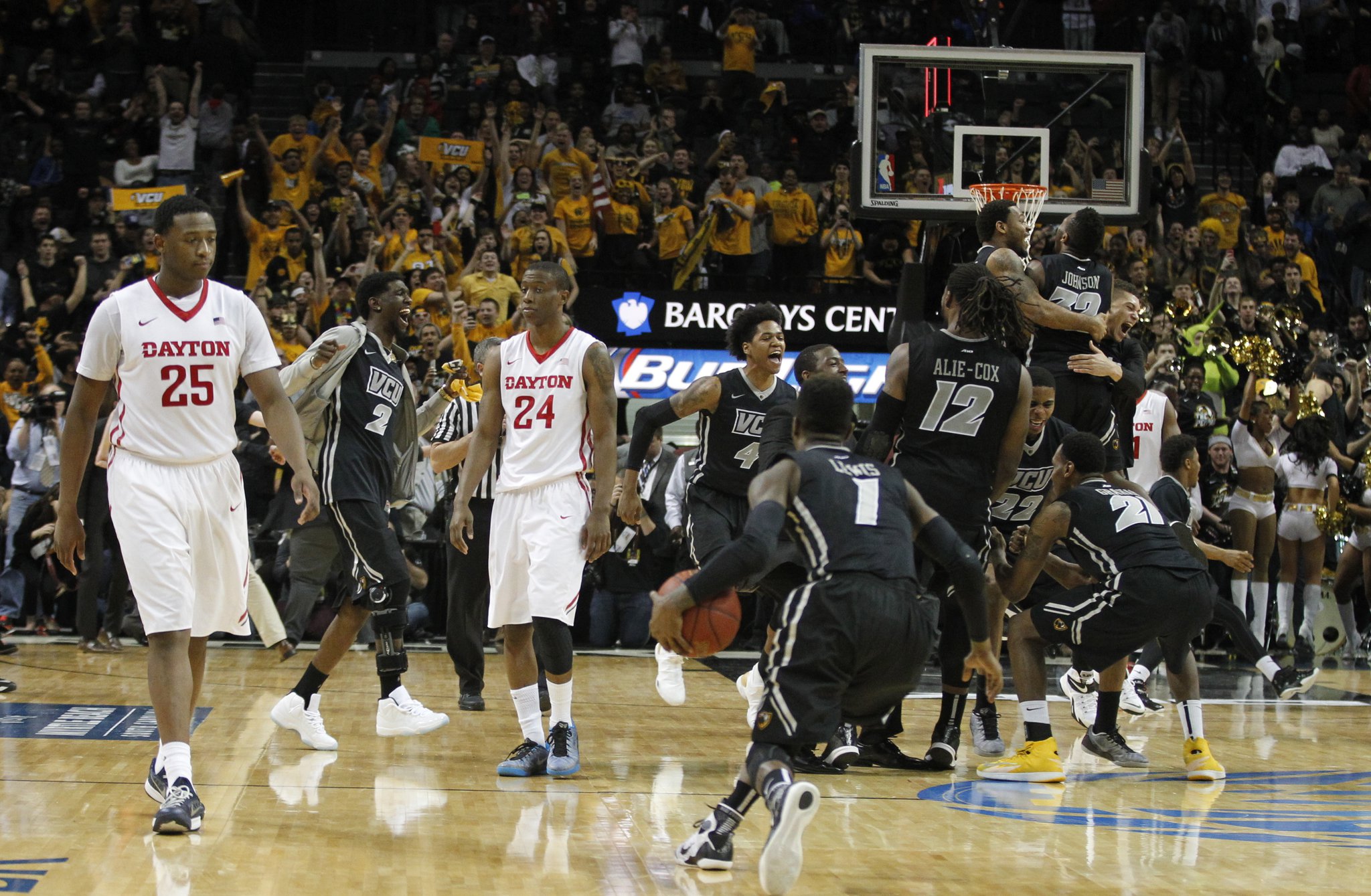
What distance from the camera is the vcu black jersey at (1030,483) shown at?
7.88m

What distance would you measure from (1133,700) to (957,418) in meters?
3.18

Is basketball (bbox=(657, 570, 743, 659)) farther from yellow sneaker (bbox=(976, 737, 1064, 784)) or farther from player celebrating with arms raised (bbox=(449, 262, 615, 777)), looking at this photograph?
yellow sneaker (bbox=(976, 737, 1064, 784))

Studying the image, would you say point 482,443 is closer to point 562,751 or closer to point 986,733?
point 562,751

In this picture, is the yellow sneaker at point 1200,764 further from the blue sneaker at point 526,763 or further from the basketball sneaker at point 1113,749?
the blue sneaker at point 526,763

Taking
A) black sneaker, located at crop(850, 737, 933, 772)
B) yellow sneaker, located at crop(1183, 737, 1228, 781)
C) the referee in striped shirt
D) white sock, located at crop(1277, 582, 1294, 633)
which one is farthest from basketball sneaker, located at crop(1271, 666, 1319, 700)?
the referee in striped shirt

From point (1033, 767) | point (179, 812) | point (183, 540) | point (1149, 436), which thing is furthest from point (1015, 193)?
point (179, 812)

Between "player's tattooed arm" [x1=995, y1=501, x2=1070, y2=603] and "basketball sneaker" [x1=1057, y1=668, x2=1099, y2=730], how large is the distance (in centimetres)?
145

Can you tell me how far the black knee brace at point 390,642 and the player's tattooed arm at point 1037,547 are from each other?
3046 mm

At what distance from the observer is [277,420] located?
5848 millimetres

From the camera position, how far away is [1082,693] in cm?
833

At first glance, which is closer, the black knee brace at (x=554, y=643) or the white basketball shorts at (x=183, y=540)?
the white basketball shorts at (x=183, y=540)

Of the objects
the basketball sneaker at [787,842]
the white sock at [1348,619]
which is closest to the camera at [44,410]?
the basketball sneaker at [787,842]

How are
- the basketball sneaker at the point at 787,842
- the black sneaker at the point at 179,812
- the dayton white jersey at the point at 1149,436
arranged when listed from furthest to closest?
1. the dayton white jersey at the point at 1149,436
2. the black sneaker at the point at 179,812
3. the basketball sneaker at the point at 787,842

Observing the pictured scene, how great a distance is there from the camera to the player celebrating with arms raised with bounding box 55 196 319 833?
5449 millimetres
